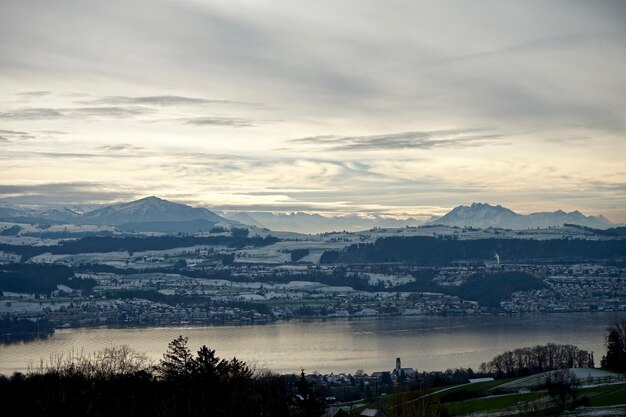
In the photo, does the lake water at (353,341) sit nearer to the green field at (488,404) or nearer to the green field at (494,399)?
the green field at (494,399)

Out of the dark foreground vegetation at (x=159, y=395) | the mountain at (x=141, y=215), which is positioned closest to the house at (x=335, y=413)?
the dark foreground vegetation at (x=159, y=395)

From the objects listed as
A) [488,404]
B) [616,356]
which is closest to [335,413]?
[488,404]

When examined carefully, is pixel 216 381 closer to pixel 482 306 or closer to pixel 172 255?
pixel 482 306

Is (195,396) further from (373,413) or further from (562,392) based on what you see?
(562,392)

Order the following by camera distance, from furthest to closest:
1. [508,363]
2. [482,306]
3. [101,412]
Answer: [482,306]
[508,363]
[101,412]

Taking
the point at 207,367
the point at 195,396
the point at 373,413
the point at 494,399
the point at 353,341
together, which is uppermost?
the point at 207,367

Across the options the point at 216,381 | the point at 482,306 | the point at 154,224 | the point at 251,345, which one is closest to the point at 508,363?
the point at 251,345

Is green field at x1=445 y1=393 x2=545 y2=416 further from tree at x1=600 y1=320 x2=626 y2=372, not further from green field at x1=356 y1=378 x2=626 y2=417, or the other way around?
tree at x1=600 y1=320 x2=626 y2=372
